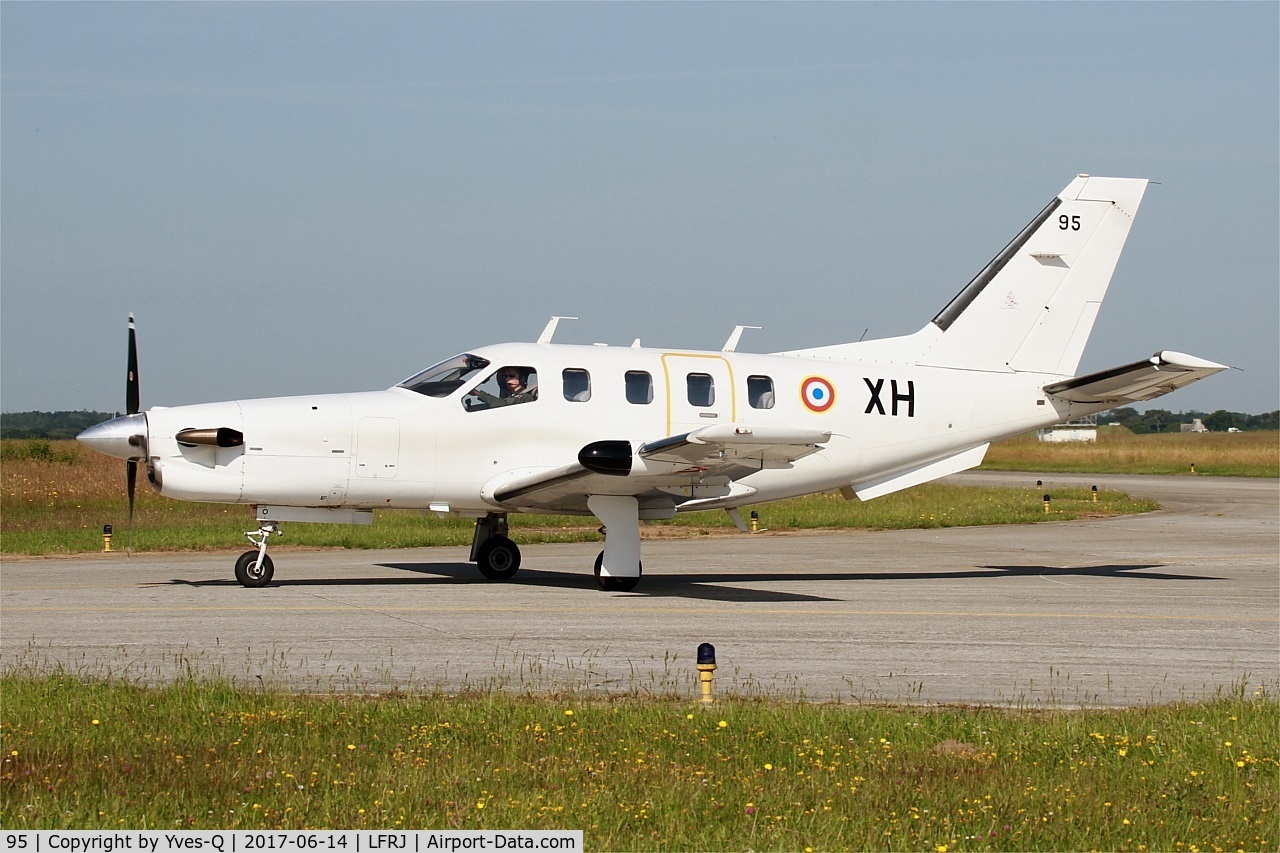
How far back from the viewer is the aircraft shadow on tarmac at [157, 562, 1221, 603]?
1753 cm

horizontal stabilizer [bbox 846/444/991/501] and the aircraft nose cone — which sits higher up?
the aircraft nose cone

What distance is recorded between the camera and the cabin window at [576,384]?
17641mm

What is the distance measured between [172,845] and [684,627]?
8.37 metres

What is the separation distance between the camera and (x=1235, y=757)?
804 cm

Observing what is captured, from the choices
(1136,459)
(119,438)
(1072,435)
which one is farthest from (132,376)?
(1072,435)

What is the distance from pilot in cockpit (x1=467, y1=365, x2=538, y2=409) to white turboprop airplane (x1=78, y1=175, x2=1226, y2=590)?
0.09ft

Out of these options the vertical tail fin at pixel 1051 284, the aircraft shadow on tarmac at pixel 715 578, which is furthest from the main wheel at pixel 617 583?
the vertical tail fin at pixel 1051 284

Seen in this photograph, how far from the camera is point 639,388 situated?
58.9 feet

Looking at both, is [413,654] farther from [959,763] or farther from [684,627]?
[959,763]

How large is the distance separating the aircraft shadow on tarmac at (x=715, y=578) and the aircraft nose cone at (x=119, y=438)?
2511mm

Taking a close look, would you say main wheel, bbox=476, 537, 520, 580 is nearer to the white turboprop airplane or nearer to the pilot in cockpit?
the white turboprop airplane

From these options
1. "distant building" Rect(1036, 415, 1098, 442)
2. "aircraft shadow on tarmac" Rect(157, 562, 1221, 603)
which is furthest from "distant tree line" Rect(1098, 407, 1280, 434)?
"aircraft shadow on tarmac" Rect(157, 562, 1221, 603)

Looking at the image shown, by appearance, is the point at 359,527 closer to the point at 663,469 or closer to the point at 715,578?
the point at 715,578

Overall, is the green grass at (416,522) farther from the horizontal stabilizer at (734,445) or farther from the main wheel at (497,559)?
the horizontal stabilizer at (734,445)
